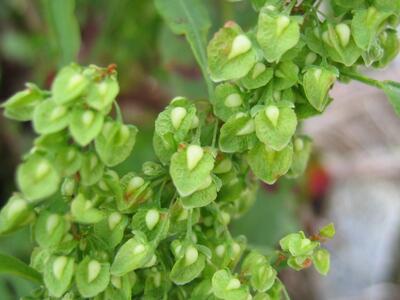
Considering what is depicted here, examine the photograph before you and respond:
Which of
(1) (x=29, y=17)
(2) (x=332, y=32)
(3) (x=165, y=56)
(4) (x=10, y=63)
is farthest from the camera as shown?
(4) (x=10, y=63)

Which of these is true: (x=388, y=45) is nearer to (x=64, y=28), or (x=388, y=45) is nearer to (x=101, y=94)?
(x=101, y=94)

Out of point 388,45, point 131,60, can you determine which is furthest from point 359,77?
point 131,60

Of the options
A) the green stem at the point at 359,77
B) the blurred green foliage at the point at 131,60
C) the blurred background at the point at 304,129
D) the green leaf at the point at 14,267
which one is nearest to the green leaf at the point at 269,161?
the green stem at the point at 359,77

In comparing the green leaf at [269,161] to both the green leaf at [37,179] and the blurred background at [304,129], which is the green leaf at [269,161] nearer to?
the green leaf at [37,179]

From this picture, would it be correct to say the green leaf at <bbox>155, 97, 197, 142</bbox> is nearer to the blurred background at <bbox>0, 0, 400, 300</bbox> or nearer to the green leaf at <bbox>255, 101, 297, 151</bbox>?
the green leaf at <bbox>255, 101, 297, 151</bbox>

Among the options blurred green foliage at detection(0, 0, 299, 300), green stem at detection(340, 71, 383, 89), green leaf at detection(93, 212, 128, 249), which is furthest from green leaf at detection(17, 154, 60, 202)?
blurred green foliage at detection(0, 0, 299, 300)

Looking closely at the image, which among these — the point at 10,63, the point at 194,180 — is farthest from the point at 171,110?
the point at 10,63

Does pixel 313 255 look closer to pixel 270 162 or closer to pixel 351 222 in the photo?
pixel 270 162
